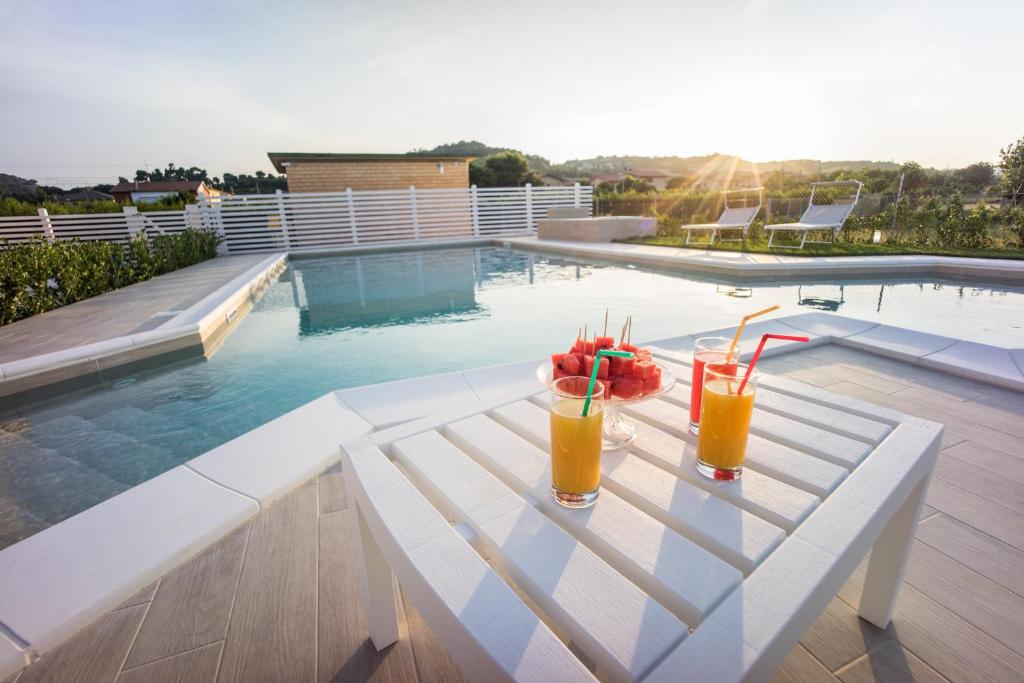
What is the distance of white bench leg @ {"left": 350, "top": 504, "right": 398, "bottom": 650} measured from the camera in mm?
1033

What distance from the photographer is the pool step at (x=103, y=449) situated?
2.31 metres

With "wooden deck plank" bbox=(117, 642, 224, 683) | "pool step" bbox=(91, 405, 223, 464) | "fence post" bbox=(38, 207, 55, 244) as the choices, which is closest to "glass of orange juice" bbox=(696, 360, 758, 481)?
"wooden deck plank" bbox=(117, 642, 224, 683)

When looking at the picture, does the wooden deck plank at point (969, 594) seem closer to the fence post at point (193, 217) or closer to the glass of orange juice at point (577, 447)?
the glass of orange juice at point (577, 447)

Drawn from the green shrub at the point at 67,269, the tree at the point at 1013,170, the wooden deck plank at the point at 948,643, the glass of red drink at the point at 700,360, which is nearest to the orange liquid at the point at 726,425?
the glass of red drink at the point at 700,360

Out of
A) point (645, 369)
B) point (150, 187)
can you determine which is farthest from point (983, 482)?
point (150, 187)

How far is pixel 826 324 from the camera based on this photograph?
3.48 metres

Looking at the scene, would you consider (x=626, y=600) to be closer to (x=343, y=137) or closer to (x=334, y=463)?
(x=334, y=463)

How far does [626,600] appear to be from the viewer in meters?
0.62

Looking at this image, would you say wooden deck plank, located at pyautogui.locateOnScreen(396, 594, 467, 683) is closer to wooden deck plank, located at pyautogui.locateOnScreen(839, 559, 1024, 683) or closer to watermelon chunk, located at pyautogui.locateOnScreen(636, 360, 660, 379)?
watermelon chunk, located at pyautogui.locateOnScreen(636, 360, 660, 379)

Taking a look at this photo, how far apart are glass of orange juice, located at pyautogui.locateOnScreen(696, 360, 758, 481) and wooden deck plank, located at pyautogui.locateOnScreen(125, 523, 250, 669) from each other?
1328 mm

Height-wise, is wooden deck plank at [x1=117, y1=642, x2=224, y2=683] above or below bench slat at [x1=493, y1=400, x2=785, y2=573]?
below

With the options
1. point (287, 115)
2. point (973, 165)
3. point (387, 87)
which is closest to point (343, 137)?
point (287, 115)

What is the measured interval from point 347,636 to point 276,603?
26 cm

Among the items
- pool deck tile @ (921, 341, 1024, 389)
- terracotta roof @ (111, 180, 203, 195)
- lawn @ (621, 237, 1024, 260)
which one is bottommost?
pool deck tile @ (921, 341, 1024, 389)
